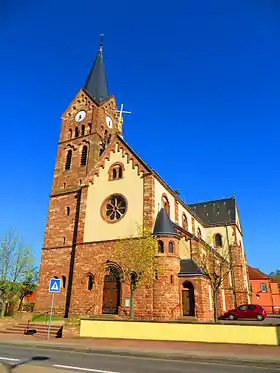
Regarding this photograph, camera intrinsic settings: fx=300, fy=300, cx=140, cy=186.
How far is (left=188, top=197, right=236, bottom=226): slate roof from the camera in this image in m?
51.9

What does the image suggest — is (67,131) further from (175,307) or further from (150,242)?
(175,307)

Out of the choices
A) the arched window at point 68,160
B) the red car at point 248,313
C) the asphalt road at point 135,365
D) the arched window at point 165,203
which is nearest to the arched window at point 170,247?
the arched window at point 165,203

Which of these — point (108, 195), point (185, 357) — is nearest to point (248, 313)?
point (108, 195)

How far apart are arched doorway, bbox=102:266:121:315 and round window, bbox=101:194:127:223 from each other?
472cm

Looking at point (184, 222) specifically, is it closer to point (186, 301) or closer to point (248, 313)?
point (248, 313)

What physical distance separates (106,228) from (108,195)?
3.43 metres

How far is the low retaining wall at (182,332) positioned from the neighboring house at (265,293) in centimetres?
5022

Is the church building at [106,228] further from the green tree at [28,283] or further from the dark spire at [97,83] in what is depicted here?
the green tree at [28,283]

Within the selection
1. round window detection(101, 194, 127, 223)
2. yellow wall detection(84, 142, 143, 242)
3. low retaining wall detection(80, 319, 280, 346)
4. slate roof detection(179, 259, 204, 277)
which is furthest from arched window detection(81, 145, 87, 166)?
low retaining wall detection(80, 319, 280, 346)

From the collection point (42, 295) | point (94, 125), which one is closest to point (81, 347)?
point (42, 295)

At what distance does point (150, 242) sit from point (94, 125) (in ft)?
59.0

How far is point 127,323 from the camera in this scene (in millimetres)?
18016

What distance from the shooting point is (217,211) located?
54406mm

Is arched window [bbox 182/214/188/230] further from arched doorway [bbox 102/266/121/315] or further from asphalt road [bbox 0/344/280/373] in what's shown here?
asphalt road [bbox 0/344/280/373]
